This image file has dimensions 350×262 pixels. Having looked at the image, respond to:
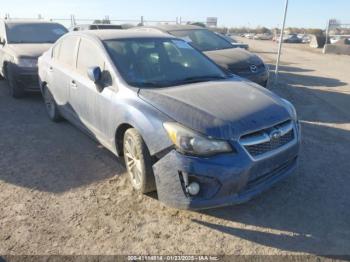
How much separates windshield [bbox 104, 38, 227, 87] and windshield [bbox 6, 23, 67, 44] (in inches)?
197

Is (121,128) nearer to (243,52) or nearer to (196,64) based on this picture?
(196,64)

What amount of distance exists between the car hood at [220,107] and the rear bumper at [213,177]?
0.24 meters

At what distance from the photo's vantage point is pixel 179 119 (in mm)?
3328

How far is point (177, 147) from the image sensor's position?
3.22 m

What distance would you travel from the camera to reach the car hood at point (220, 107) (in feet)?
10.7

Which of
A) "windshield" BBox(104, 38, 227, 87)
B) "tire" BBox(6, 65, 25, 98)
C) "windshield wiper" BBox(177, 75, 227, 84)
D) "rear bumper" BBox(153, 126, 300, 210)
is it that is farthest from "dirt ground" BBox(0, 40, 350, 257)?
"tire" BBox(6, 65, 25, 98)

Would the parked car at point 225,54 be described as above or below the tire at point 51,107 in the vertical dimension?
above

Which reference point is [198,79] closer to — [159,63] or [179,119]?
[159,63]

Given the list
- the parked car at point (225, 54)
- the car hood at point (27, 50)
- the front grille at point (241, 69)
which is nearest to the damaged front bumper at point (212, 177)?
the parked car at point (225, 54)

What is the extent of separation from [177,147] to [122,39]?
2102mm

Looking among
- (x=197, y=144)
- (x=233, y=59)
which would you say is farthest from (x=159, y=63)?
(x=233, y=59)

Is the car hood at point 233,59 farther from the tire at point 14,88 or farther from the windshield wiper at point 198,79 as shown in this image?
the tire at point 14,88

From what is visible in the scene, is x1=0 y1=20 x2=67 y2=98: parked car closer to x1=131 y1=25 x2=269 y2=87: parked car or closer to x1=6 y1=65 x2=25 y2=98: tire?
x1=6 y1=65 x2=25 y2=98: tire

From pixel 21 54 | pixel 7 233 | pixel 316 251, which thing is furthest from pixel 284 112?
pixel 21 54
